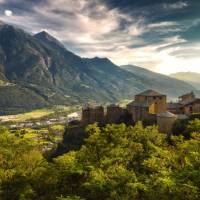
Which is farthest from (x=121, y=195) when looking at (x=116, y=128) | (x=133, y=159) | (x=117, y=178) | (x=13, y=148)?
(x=13, y=148)

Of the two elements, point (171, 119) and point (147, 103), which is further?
point (147, 103)

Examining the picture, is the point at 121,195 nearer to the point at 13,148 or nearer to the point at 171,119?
the point at 13,148

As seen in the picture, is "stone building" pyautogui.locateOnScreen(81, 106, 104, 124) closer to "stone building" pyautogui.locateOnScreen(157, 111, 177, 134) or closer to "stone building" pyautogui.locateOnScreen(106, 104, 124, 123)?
"stone building" pyautogui.locateOnScreen(106, 104, 124, 123)

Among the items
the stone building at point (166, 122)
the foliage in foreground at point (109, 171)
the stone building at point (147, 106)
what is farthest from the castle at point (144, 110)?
the foliage in foreground at point (109, 171)

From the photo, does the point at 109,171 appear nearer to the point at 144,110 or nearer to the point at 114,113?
the point at 144,110

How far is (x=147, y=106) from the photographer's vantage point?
115m

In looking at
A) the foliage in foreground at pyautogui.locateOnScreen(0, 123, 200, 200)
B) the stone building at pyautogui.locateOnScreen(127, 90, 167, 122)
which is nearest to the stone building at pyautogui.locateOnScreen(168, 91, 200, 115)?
the stone building at pyautogui.locateOnScreen(127, 90, 167, 122)

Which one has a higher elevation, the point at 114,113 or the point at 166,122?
the point at 114,113

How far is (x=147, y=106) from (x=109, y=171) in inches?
2764

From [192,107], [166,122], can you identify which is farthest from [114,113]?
[166,122]

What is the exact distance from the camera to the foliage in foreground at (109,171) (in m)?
38.1

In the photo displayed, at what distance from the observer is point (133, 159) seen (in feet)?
188

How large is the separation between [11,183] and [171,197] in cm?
3055

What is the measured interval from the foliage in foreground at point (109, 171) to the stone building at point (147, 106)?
1581 inches
